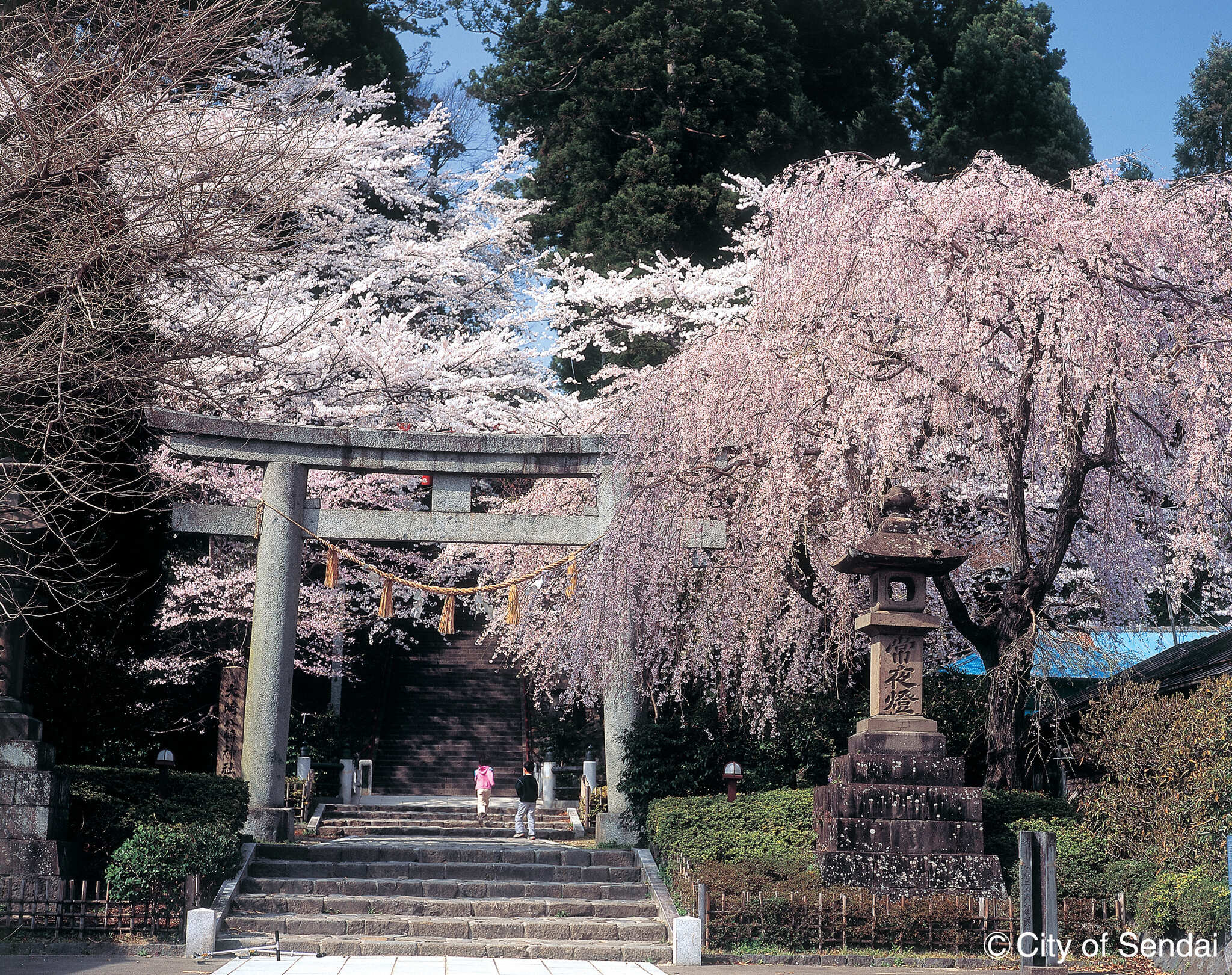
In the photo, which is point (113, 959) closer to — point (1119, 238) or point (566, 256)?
point (1119, 238)

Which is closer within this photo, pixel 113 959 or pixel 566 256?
pixel 113 959

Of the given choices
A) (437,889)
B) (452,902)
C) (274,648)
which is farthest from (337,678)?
(452,902)

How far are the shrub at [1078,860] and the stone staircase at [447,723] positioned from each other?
15.9 m

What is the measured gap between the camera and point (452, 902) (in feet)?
47.3

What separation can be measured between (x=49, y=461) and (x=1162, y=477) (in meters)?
12.0

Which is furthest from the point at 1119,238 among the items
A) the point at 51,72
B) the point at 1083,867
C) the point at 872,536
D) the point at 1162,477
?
the point at 51,72

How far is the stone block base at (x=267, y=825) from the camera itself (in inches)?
662

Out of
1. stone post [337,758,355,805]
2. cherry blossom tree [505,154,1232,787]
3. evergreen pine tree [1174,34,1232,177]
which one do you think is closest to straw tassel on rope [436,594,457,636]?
cherry blossom tree [505,154,1232,787]

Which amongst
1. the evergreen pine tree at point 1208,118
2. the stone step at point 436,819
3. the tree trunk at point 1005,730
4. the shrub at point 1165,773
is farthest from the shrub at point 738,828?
the evergreen pine tree at point 1208,118

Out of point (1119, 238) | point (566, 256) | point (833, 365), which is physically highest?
point (566, 256)

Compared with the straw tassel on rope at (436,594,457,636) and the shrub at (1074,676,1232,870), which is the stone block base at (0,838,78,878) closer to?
the straw tassel on rope at (436,594,457,636)

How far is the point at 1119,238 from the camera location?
13773 mm

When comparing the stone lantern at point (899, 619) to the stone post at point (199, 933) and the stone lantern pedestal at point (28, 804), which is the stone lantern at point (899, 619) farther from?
the stone lantern pedestal at point (28, 804)

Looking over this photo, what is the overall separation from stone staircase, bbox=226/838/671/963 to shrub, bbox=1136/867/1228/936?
15.7 feet
